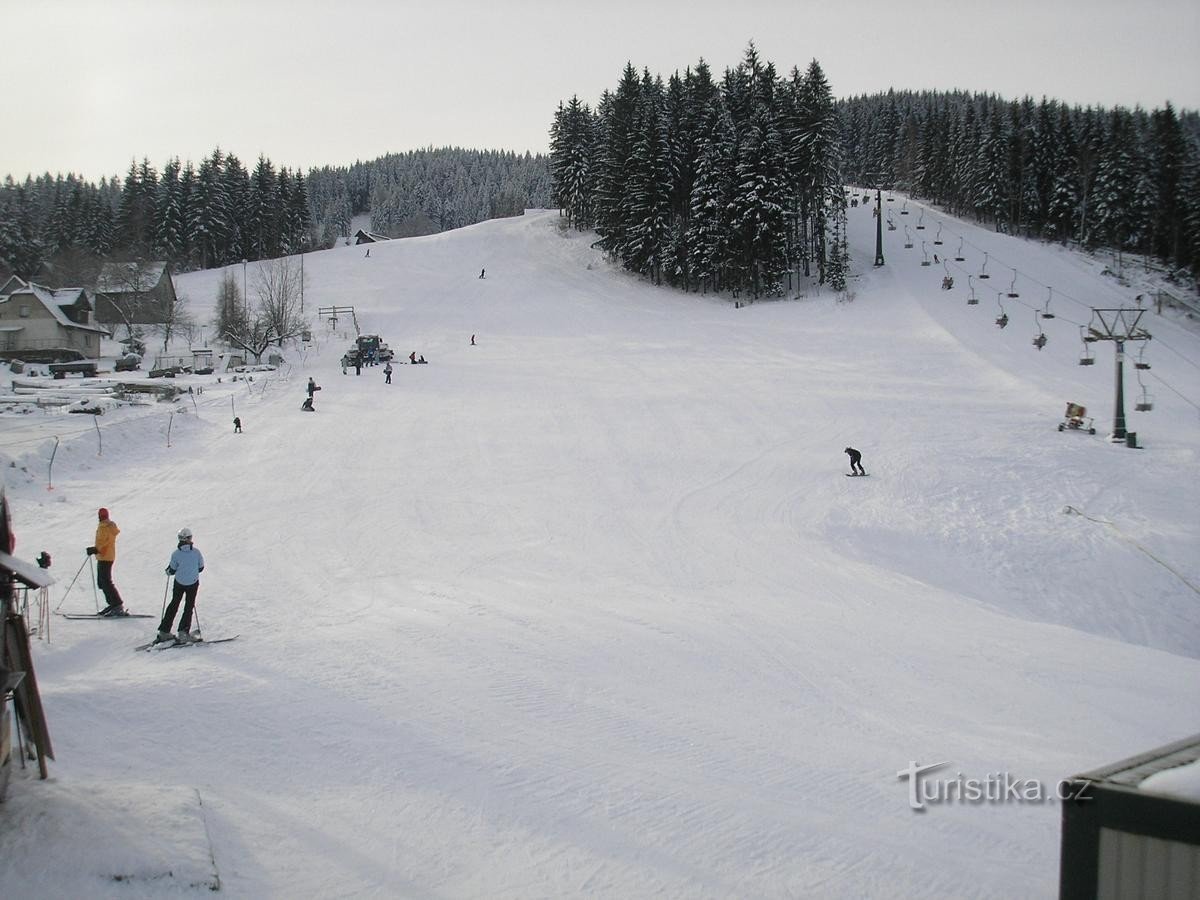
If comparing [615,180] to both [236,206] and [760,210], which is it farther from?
[236,206]

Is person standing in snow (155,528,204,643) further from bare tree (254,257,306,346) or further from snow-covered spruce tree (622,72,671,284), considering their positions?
snow-covered spruce tree (622,72,671,284)

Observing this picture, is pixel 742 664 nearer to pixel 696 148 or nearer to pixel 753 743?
pixel 753 743

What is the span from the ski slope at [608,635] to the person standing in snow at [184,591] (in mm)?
444

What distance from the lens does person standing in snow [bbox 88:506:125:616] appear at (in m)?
10.4

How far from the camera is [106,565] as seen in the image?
10602mm

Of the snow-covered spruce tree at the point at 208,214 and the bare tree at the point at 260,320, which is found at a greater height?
the snow-covered spruce tree at the point at 208,214

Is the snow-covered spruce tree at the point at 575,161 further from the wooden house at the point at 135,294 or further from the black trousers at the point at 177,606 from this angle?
the black trousers at the point at 177,606

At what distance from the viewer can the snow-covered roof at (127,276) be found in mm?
59375

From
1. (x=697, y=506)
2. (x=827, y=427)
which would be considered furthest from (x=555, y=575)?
(x=827, y=427)

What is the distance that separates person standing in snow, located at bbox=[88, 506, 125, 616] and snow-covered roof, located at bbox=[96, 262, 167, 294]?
5605 centimetres

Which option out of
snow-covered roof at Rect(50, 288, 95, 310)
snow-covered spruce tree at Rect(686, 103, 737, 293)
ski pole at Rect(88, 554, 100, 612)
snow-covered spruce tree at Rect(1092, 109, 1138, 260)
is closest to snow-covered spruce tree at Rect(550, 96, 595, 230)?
snow-covered spruce tree at Rect(686, 103, 737, 293)

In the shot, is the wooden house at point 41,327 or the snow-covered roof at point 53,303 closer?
A: the wooden house at point 41,327

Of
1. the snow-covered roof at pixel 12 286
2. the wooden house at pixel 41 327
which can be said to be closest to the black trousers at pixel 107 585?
the wooden house at pixel 41 327

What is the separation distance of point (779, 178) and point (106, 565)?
179ft
